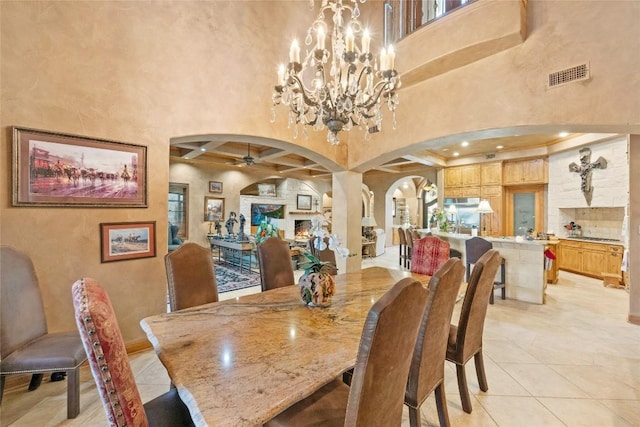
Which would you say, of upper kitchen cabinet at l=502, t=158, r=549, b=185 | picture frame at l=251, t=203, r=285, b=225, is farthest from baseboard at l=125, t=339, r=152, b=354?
upper kitchen cabinet at l=502, t=158, r=549, b=185

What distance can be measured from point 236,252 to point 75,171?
194 inches

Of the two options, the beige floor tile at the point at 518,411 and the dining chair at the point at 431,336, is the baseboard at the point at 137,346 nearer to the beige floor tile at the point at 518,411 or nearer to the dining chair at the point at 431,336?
the dining chair at the point at 431,336

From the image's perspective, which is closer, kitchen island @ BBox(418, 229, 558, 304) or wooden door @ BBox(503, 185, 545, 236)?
kitchen island @ BBox(418, 229, 558, 304)

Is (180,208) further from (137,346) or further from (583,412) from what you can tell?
(583,412)

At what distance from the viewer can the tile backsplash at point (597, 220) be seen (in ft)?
18.1

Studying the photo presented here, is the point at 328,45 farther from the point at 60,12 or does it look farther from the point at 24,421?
the point at 24,421

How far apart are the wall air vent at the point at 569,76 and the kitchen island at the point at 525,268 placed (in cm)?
240

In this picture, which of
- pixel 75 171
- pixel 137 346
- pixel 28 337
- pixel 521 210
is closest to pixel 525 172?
pixel 521 210

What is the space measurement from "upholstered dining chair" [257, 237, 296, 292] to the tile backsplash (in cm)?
674

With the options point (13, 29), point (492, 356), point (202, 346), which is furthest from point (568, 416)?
point (13, 29)

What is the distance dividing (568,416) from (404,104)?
11.8 feet

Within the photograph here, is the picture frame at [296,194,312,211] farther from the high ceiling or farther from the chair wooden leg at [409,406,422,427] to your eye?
the chair wooden leg at [409,406,422,427]

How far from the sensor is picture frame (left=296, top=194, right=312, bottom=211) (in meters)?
10.7

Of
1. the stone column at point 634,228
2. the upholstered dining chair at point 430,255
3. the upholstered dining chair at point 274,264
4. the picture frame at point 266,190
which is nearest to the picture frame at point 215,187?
the picture frame at point 266,190
